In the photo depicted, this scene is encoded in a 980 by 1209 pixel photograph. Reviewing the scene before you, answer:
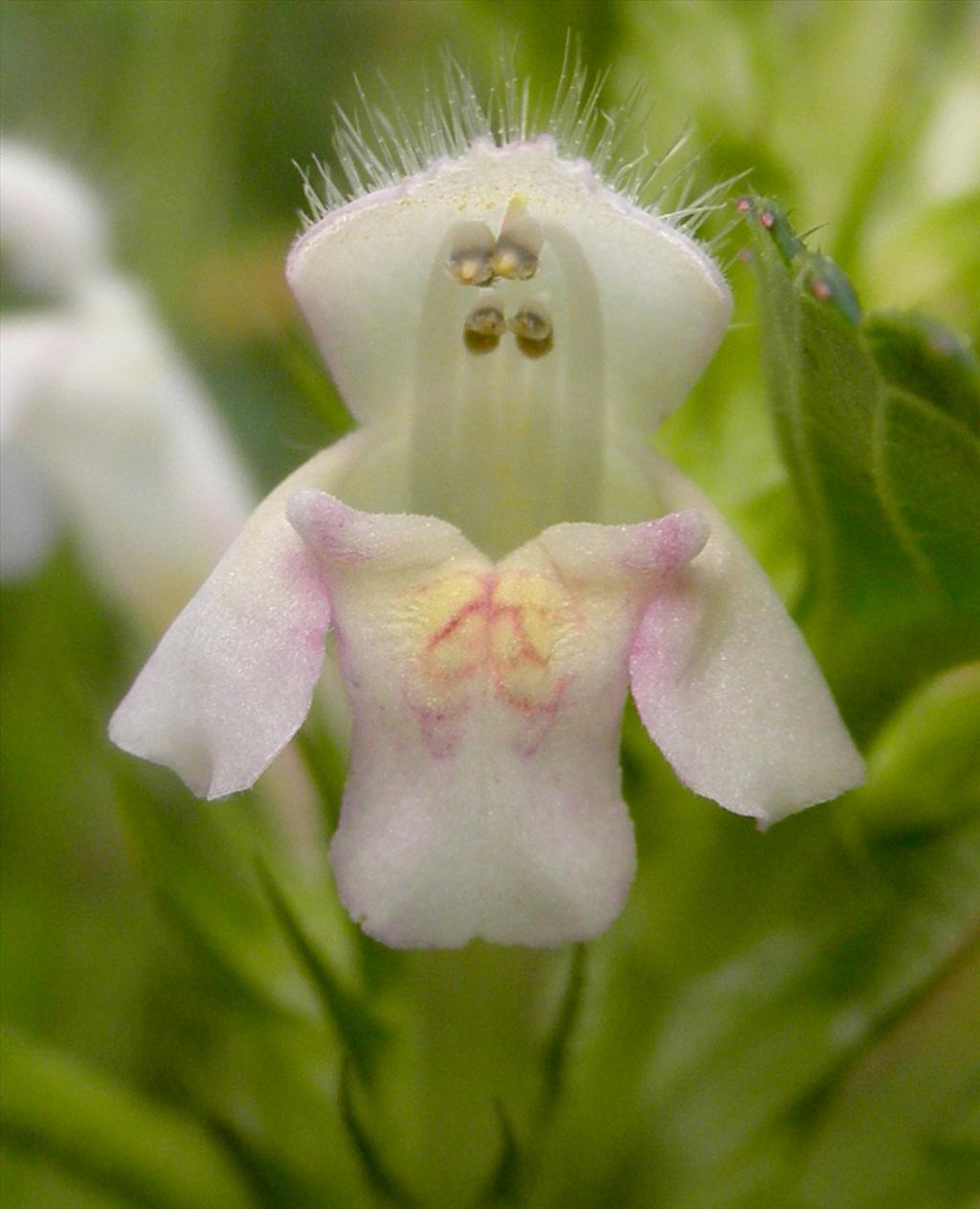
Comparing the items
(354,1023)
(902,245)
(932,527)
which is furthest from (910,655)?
(354,1023)

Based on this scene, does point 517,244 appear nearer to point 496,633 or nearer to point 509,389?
point 509,389

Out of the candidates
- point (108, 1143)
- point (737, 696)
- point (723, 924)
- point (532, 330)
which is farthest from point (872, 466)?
point (108, 1143)

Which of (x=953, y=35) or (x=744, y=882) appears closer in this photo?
(x=744, y=882)

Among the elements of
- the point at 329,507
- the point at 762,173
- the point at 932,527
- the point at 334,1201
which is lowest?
the point at 334,1201

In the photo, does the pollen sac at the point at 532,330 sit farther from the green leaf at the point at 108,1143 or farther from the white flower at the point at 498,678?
the green leaf at the point at 108,1143

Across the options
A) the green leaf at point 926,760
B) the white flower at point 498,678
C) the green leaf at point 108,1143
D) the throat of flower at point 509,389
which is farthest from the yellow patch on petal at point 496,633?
the green leaf at point 108,1143

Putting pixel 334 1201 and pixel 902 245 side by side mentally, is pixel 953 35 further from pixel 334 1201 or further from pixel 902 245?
pixel 334 1201

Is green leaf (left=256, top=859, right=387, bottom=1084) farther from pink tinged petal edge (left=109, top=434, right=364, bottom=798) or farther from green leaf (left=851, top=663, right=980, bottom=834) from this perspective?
→ green leaf (left=851, top=663, right=980, bottom=834)
